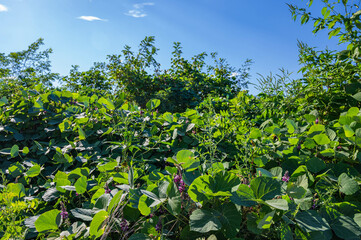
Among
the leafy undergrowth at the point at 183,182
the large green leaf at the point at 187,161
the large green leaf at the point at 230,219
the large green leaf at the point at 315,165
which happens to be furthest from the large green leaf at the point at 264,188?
the large green leaf at the point at 315,165

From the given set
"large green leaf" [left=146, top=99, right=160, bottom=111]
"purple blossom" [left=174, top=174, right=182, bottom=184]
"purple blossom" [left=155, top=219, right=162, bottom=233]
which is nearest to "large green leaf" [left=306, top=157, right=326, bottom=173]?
"purple blossom" [left=174, top=174, right=182, bottom=184]

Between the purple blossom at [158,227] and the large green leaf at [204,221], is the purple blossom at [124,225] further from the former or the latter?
the large green leaf at [204,221]

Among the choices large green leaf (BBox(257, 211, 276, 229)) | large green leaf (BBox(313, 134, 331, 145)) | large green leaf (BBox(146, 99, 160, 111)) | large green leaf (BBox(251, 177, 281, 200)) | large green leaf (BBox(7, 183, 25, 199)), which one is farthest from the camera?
large green leaf (BBox(146, 99, 160, 111))

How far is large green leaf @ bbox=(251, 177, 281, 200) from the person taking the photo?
3.65 feet

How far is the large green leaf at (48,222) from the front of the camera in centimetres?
134

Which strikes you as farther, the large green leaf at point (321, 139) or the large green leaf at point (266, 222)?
the large green leaf at point (321, 139)

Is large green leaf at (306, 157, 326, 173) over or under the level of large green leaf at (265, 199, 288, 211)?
over

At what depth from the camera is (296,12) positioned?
289 centimetres

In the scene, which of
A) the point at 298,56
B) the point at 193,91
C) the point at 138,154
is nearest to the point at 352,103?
the point at 298,56

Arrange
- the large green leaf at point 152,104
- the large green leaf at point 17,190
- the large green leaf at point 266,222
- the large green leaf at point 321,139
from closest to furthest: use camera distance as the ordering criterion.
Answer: the large green leaf at point 266,222 < the large green leaf at point 321,139 < the large green leaf at point 17,190 < the large green leaf at point 152,104

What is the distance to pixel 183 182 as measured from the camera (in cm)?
130

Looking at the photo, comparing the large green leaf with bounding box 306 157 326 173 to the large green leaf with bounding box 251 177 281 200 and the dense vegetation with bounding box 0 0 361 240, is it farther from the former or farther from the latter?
the large green leaf with bounding box 251 177 281 200

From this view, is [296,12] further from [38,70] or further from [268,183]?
[38,70]

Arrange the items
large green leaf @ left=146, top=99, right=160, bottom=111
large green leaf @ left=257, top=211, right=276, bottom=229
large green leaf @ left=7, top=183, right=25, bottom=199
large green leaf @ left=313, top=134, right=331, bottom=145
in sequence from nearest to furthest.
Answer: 1. large green leaf @ left=257, top=211, right=276, bottom=229
2. large green leaf @ left=313, top=134, right=331, bottom=145
3. large green leaf @ left=7, top=183, right=25, bottom=199
4. large green leaf @ left=146, top=99, right=160, bottom=111
